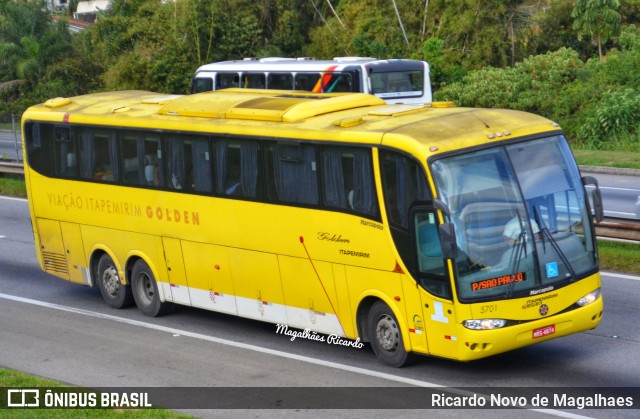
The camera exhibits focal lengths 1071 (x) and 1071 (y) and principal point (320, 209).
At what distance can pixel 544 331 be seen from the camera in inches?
472

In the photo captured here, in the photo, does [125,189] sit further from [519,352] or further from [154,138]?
[519,352]

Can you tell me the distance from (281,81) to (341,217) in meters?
18.4

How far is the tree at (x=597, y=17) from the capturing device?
144 feet

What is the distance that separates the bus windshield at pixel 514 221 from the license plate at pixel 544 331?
0.44m

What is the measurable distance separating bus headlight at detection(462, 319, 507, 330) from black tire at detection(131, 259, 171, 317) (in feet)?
20.8

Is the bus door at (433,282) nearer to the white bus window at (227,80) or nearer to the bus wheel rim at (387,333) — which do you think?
the bus wheel rim at (387,333)

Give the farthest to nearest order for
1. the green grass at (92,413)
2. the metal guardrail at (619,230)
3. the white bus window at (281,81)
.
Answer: the white bus window at (281,81)
the metal guardrail at (619,230)
the green grass at (92,413)

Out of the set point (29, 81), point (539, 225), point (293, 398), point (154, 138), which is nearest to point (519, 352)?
point (539, 225)

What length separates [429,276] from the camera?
12.0 m

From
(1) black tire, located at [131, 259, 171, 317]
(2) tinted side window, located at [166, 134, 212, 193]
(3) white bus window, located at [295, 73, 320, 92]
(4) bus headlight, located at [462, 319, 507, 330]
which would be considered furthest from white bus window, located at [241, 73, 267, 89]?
(4) bus headlight, located at [462, 319, 507, 330]

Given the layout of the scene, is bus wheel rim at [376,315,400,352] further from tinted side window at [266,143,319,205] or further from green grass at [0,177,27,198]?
green grass at [0,177,27,198]

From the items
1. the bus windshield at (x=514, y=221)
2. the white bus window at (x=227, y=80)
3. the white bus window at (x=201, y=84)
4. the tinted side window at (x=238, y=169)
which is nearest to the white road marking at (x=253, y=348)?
the bus windshield at (x=514, y=221)

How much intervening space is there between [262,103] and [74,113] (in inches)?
169

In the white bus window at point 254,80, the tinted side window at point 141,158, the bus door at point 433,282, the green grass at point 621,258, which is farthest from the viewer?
the white bus window at point 254,80
